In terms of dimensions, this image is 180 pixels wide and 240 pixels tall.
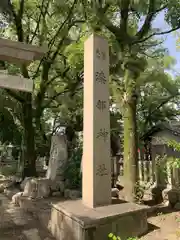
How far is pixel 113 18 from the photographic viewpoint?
30.6ft

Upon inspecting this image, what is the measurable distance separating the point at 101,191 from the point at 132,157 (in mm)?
1884

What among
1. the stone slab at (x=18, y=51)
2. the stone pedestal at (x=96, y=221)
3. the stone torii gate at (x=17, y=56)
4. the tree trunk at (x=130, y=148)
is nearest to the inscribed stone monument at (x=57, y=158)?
the tree trunk at (x=130, y=148)

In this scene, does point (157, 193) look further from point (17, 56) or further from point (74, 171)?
point (17, 56)

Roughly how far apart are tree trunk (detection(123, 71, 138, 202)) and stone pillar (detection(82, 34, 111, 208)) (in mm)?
1468

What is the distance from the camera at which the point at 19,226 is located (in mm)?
5473

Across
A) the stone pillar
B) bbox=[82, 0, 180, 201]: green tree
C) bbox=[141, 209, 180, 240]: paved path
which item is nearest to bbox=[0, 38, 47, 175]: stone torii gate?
the stone pillar

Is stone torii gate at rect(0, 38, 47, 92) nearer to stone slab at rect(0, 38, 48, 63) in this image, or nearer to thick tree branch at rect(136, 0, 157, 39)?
stone slab at rect(0, 38, 48, 63)

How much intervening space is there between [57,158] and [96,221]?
625cm

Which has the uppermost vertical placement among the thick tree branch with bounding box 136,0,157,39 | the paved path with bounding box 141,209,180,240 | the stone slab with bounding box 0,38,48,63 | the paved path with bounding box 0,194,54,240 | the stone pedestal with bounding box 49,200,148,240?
the thick tree branch with bounding box 136,0,157,39

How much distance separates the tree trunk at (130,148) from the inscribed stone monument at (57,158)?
13.9 feet

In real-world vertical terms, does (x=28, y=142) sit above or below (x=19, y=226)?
above

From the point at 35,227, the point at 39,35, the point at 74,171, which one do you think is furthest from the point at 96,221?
the point at 39,35

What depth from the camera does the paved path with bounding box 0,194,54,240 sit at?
4824mm

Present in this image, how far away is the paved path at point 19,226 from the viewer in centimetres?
482
